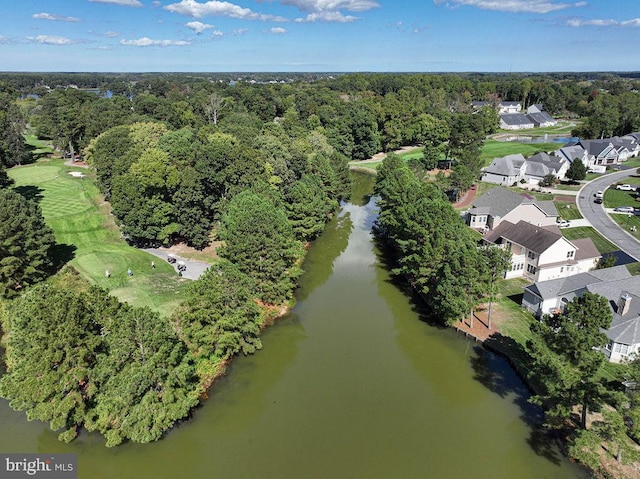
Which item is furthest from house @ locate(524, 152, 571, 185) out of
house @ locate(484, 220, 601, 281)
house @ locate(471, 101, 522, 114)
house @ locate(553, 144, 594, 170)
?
house @ locate(471, 101, 522, 114)

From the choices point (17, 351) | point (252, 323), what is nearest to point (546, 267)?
point (252, 323)

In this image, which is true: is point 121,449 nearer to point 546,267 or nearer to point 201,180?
point 201,180

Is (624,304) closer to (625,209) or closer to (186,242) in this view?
(625,209)

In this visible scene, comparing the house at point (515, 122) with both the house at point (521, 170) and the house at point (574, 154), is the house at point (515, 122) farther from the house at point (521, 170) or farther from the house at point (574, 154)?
the house at point (521, 170)

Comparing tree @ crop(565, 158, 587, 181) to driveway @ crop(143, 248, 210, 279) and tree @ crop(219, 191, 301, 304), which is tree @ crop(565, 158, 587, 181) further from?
driveway @ crop(143, 248, 210, 279)

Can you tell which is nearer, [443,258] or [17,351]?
[17,351]

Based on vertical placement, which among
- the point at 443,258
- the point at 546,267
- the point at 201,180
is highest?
the point at 201,180

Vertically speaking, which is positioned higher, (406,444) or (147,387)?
(147,387)
